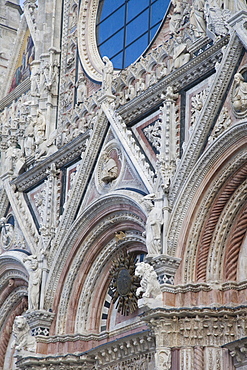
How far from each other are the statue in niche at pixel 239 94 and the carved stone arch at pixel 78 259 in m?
3.40

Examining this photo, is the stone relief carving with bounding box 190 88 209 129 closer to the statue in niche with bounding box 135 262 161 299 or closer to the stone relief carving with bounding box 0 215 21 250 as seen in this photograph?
the statue in niche with bounding box 135 262 161 299

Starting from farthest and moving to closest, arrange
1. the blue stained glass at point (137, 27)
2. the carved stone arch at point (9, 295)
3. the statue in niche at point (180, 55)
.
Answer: the carved stone arch at point (9, 295), the blue stained glass at point (137, 27), the statue in niche at point (180, 55)

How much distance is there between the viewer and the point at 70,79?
1722 centimetres

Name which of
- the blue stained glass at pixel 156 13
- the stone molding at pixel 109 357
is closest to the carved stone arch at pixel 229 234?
the stone molding at pixel 109 357

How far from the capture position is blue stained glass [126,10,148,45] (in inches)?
627

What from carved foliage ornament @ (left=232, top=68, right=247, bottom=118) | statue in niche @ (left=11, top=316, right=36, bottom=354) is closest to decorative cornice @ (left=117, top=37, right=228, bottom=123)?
carved foliage ornament @ (left=232, top=68, right=247, bottom=118)

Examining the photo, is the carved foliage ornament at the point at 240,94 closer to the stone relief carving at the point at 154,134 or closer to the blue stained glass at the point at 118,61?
the stone relief carving at the point at 154,134

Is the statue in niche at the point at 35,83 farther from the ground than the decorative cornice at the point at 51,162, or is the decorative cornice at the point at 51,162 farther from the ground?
the statue in niche at the point at 35,83

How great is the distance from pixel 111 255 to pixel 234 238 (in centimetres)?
321


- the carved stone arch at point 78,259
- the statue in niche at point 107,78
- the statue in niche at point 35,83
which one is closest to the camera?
the carved stone arch at point 78,259

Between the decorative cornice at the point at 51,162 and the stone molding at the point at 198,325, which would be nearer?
the stone molding at the point at 198,325

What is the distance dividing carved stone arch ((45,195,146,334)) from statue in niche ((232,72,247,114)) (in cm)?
340

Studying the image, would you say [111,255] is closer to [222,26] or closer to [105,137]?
[105,137]

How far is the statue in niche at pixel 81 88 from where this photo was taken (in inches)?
650
